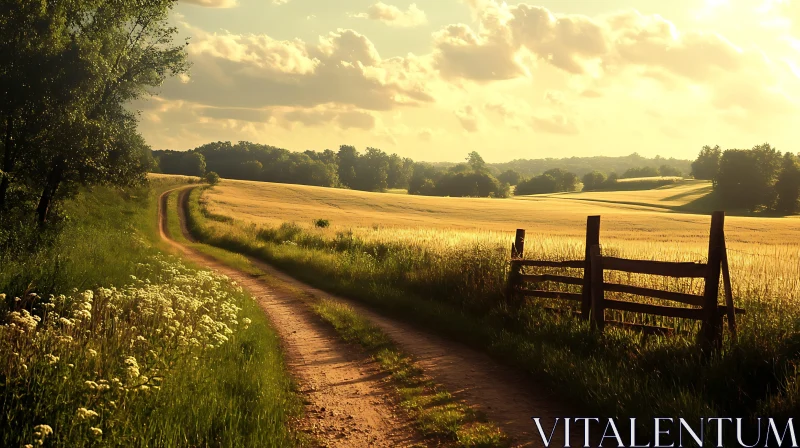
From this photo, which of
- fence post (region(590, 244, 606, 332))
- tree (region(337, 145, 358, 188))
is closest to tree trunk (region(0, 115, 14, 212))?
fence post (region(590, 244, 606, 332))

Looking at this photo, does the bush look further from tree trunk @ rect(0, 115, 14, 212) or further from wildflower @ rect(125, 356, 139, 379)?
wildflower @ rect(125, 356, 139, 379)

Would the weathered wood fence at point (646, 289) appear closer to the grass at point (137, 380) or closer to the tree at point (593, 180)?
the grass at point (137, 380)

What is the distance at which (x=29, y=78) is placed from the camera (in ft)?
58.0

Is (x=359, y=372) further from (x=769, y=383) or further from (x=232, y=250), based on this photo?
(x=232, y=250)

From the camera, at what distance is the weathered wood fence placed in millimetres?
7895

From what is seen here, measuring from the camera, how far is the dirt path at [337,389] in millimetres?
5949

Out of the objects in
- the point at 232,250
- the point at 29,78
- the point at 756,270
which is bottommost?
the point at 232,250

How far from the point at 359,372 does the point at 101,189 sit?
41149 millimetres

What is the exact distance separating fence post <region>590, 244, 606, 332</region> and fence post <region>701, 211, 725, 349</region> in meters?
1.76

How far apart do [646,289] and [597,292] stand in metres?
0.88

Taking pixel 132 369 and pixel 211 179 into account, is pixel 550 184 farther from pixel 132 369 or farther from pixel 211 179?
pixel 132 369

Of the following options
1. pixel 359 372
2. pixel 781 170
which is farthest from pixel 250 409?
pixel 781 170

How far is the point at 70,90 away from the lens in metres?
18.2

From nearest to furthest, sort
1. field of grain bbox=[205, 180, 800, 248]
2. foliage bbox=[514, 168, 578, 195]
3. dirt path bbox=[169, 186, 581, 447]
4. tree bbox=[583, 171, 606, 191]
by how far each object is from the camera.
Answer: dirt path bbox=[169, 186, 581, 447], field of grain bbox=[205, 180, 800, 248], foliage bbox=[514, 168, 578, 195], tree bbox=[583, 171, 606, 191]
